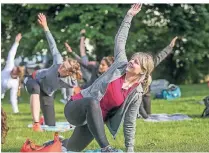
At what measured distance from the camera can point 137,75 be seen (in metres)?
4.69

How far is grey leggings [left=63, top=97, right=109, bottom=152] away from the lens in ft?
14.9

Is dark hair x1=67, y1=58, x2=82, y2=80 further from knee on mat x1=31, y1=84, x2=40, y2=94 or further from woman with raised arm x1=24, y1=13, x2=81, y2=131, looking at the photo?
knee on mat x1=31, y1=84, x2=40, y2=94

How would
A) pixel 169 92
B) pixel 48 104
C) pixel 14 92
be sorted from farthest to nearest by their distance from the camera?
pixel 169 92 → pixel 14 92 → pixel 48 104

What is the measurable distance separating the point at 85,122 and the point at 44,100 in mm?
3037

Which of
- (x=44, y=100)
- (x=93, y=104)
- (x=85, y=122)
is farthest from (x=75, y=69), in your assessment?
(x=93, y=104)

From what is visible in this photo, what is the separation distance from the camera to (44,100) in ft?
25.4

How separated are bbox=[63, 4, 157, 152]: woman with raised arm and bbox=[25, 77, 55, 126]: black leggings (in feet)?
8.24

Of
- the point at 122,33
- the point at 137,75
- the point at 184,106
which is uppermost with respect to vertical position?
the point at 122,33

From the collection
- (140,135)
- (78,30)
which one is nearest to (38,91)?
(140,135)

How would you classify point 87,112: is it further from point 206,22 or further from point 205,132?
point 206,22

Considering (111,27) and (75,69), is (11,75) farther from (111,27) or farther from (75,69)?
(111,27)

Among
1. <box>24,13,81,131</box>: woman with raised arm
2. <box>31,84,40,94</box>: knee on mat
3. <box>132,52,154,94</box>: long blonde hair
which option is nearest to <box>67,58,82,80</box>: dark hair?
<box>24,13,81,131</box>: woman with raised arm

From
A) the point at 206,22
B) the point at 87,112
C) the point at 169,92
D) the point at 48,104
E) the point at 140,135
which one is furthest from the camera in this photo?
the point at 206,22

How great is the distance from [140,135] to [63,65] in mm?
1397
